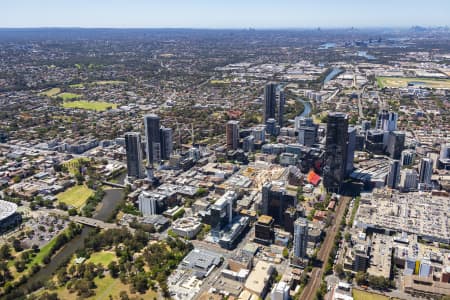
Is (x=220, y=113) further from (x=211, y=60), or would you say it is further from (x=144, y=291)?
(x=211, y=60)

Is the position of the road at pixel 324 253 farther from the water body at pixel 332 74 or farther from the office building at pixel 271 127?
the water body at pixel 332 74

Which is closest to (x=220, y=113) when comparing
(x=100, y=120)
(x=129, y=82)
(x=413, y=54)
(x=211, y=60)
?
(x=100, y=120)

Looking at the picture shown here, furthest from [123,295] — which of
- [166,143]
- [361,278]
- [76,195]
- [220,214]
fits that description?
[166,143]

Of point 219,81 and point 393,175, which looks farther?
point 219,81

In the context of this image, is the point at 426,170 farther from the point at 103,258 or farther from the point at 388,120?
the point at 103,258

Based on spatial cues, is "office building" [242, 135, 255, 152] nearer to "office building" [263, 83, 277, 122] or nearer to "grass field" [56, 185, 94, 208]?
"office building" [263, 83, 277, 122]

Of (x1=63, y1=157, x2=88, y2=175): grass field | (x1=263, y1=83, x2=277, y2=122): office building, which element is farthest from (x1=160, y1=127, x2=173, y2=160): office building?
(x1=263, y1=83, x2=277, y2=122): office building

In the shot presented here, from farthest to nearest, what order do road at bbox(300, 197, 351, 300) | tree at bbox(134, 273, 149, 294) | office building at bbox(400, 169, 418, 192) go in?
1. office building at bbox(400, 169, 418, 192)
2. road at bbox(300, 197, 351, 300)
3. tree at bbox(134, 273, 149, 294)
